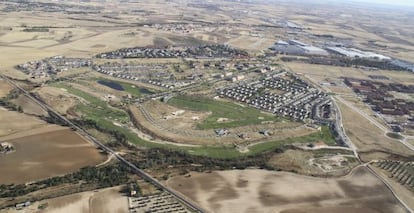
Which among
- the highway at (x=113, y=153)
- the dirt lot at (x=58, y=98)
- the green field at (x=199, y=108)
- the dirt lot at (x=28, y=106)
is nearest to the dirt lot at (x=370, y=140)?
the green field at (x=199, y=108)

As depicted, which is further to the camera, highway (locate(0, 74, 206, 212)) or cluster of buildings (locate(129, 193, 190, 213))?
highway (locate(0, 74, 206, 212))

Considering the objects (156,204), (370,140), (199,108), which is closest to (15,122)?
(199,108)

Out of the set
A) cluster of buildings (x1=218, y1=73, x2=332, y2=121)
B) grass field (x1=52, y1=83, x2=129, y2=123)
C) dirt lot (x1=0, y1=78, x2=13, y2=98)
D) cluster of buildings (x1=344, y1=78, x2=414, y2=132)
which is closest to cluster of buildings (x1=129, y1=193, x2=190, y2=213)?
grass field (x1=52, y1=83, x2=129, y2=123)

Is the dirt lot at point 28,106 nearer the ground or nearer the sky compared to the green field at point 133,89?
nearer the ground

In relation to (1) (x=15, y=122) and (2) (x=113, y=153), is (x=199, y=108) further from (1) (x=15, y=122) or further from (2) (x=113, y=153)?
(1) (x=15, y=122)

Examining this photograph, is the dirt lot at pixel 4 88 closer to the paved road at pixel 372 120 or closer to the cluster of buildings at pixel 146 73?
the cluster of buildings at pixel 146 73

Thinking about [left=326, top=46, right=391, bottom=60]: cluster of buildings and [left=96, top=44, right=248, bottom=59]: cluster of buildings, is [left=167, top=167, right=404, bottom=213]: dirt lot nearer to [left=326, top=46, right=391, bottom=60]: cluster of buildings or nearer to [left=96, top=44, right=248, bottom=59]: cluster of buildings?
[left=96, top=44, right=248, bottom=59]: cluster of buildings
